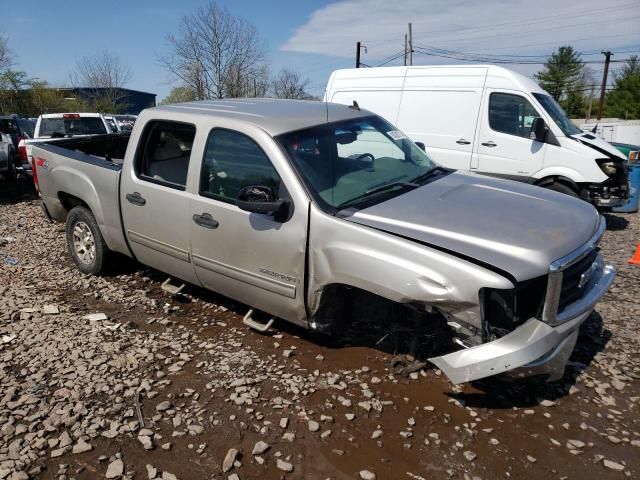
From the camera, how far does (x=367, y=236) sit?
3.05 m

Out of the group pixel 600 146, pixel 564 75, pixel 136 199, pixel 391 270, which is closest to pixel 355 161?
pixel 391 270

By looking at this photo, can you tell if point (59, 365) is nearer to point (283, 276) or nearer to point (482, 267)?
point (283, 276)

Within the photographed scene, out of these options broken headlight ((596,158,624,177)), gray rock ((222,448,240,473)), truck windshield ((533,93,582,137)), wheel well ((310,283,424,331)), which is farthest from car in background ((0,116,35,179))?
broken headlight ((596,158,624,177))

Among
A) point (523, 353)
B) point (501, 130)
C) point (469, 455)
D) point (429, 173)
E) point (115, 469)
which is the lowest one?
point (115, 469)

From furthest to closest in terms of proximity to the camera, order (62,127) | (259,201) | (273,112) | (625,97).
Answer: (625,97) < (62,127) < (273,112) < (259,201)

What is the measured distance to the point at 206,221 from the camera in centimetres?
388

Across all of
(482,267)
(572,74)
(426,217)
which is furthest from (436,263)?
(572,74)

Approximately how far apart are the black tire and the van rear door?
572 cm

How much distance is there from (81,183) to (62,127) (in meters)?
7.54

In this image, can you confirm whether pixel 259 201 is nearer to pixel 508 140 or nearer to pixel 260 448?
pixel 260 448

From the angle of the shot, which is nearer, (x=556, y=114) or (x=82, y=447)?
(x=82, y=447)

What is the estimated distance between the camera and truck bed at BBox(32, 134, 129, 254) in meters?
4.80

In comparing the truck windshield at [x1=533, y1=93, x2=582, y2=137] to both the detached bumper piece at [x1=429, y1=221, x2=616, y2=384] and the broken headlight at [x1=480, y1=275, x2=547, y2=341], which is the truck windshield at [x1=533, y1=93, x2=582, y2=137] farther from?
the broken headlight at [x1=480, y1=275, x2=547, y2=341]

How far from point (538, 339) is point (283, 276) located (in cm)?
171
